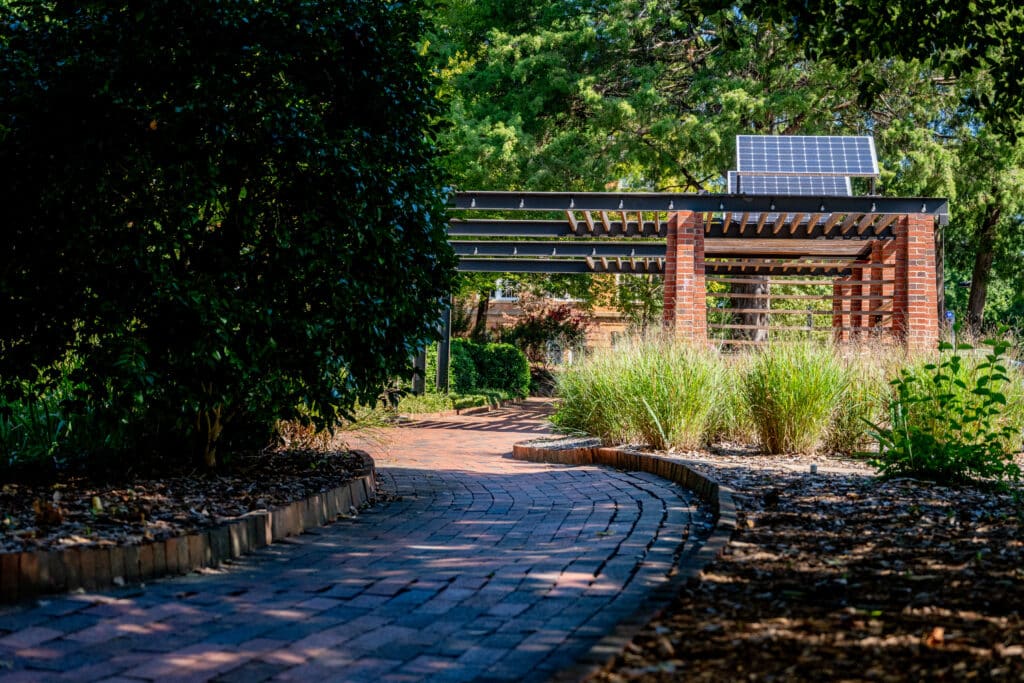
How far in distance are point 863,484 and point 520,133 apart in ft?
56.6

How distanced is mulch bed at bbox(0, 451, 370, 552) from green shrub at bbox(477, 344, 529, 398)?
45.0 ft

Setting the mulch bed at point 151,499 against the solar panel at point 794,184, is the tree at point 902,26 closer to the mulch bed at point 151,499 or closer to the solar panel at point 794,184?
the mulch bed at point 151,499

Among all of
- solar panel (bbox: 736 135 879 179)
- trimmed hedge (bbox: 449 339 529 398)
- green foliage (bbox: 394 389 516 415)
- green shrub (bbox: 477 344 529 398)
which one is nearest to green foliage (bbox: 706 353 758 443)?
green foliage (bbox: 394 389 516 415)

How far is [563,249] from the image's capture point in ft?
56.9

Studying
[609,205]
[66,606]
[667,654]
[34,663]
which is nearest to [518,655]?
[667,654]

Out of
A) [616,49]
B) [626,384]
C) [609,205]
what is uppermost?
[616,49]

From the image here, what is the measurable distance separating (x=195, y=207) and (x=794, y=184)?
1196 cm

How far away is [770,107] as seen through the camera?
2161cm

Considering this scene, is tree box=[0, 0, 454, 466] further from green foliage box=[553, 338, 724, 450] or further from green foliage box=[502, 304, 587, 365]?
green foliage box=[502, 304, 587, 365]

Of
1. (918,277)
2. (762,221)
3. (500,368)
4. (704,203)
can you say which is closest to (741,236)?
(762,221)

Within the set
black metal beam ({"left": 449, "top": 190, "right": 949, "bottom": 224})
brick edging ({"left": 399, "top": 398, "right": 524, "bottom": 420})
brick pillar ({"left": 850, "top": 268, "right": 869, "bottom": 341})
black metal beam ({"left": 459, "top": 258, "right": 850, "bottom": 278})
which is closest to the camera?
black metal beam ({"left": 449, "top": 190, "right": 949, "bottom": 224})

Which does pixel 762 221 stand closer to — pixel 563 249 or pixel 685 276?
pixel 685 276

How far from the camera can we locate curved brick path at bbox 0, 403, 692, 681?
291cm

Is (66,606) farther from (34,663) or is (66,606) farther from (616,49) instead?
(616,49)
